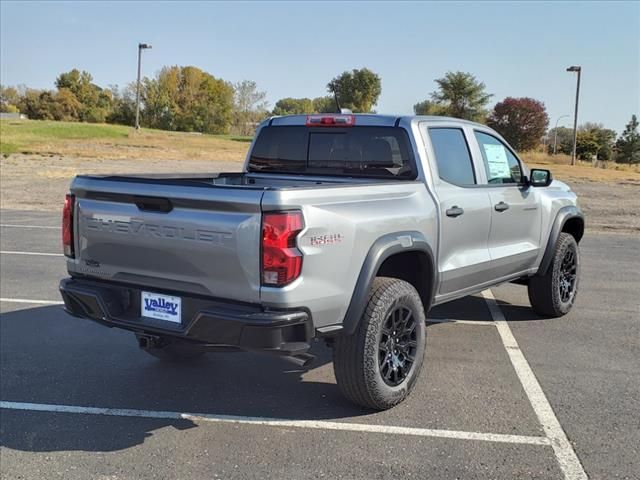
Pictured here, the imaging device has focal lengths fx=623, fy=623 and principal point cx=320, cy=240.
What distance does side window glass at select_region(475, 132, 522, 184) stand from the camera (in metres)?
5.20

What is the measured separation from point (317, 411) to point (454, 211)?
1.70 meters

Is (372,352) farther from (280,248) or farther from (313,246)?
(280,248)

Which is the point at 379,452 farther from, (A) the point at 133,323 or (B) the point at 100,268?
(B) the point at 100,268

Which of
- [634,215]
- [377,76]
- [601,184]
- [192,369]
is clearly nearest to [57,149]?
[601,184]

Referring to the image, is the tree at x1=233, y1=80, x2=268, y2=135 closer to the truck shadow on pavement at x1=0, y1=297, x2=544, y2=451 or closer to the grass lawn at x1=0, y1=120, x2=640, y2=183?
the grass lawn at x1=0, y1=120, x2=640, y2=183

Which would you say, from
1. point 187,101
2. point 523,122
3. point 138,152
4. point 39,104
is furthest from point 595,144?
point 39,104

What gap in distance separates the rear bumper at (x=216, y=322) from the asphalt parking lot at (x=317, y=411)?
2.04 feet

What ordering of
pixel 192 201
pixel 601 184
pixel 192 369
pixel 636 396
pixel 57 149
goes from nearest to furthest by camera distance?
pixel 192 201
pixel 636 396
pixel 192 369
pixel 601 184
pixel 57 149

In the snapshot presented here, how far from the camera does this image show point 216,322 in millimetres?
3271

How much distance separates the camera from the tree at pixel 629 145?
52125 mm

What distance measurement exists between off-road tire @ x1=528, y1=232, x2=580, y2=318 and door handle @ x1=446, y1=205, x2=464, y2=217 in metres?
1.92

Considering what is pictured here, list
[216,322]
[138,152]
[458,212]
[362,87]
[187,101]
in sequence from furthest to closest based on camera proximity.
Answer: [187,101], [362,87], [138,152], [458,212], [216,322]

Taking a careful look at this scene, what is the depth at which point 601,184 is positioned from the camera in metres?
24.6

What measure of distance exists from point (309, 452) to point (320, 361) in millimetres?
1542
